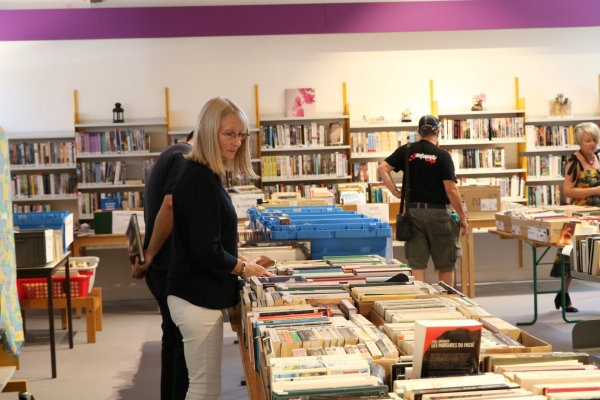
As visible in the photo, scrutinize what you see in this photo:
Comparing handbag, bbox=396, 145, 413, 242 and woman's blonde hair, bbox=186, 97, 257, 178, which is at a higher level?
woman's blonde hair, bbox=186, 97, 257, 178

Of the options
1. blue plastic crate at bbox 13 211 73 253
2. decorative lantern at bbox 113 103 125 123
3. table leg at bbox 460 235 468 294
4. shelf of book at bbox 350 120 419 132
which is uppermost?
decorative lantern at bbox 113 103 125 123

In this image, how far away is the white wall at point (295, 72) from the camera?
8.17m

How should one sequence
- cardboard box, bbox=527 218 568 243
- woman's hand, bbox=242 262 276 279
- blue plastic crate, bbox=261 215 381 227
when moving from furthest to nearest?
cardboard box, bbox=527 218 568 243, blue plastic crate, bbox=261 215 381 227, woman's hand, bbox=242 262 276 279

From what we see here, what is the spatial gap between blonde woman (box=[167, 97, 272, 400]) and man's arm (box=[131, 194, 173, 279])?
637 millimetres

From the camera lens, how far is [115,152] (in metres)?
8.08

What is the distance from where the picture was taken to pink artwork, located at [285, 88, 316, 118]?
8.32m

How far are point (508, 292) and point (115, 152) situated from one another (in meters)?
4.47

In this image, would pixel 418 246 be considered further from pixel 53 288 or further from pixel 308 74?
pixel 308 74

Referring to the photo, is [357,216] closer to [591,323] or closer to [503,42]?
[591,323]

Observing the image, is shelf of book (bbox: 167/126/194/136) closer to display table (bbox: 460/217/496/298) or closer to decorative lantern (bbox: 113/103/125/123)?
decorative lantern (bbox: 113/103/125/123)

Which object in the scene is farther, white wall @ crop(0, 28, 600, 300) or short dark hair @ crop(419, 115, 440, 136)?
white wall @ crop(0, 28, 600, 300)

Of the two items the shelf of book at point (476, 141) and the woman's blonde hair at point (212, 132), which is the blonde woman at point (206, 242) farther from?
the shelf of book at point (476, 141)

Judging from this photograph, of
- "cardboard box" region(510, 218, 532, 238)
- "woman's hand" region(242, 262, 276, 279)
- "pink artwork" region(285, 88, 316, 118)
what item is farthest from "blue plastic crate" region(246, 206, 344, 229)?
"pink artwork" region(285, 88, 316, 118)

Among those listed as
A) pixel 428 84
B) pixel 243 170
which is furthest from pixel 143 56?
pixel 243 170
